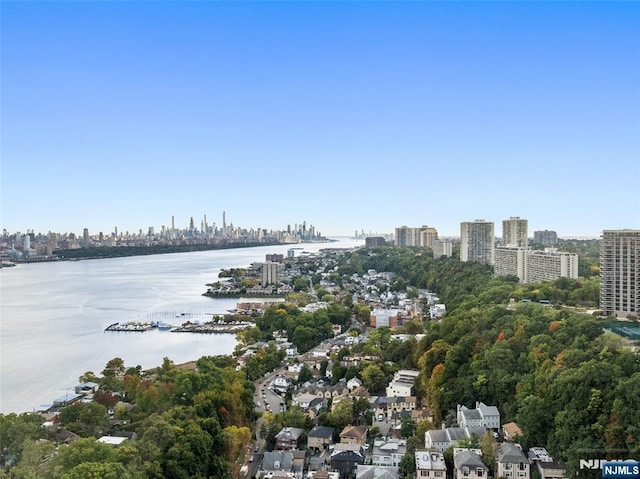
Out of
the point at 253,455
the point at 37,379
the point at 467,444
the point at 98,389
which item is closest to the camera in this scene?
the point at 467,444

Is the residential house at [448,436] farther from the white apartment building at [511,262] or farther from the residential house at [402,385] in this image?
the white apartment building at [511,262]

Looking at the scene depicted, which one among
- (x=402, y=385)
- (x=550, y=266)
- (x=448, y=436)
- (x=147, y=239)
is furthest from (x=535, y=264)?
(x=147, y=239)

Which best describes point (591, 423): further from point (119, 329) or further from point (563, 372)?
point (119, 329)

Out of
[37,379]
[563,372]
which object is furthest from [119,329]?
[563,372]

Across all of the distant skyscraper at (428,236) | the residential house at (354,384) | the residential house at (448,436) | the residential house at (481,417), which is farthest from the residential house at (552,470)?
the distant skyscraper at (428,236)
